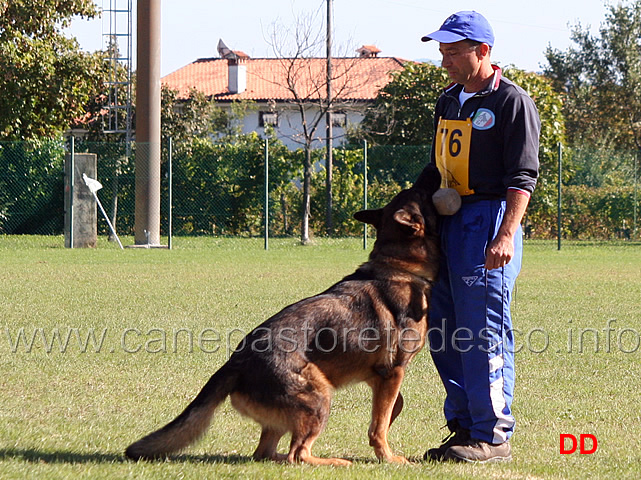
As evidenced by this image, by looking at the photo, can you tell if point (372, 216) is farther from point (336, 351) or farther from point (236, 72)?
point (236, 72)

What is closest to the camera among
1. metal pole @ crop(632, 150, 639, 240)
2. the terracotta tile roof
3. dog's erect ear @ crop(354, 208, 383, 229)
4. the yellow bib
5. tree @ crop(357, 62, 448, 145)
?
the yellow bib

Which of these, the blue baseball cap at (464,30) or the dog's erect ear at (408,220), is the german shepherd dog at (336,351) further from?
the blue baseball cap at (464,30)

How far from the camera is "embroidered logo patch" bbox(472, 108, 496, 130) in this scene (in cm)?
440

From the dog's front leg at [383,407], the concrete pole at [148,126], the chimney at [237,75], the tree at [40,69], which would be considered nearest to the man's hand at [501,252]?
the dog's front leg at [383,407]

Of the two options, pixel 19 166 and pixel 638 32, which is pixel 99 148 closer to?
pixel 19 166

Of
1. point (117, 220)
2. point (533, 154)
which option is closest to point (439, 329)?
point (533, 154)

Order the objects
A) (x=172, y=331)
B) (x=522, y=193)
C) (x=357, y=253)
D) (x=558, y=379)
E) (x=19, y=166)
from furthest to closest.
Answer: (x=19, y=166), (x=357, y=253), (x=172, y=331), (x=558, y=379), (x=522, y=193)

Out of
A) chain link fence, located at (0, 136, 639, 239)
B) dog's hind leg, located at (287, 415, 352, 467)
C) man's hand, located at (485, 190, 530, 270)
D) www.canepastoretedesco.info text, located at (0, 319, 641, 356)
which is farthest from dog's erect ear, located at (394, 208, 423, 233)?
chain link fence, located at (0, 136, 639, 239)

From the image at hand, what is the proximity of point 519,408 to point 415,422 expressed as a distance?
0.73 m

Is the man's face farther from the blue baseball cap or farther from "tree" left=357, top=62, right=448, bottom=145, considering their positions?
"tree" left=357, top=62, right=448, bottom=145

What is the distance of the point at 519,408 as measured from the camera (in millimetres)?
5602

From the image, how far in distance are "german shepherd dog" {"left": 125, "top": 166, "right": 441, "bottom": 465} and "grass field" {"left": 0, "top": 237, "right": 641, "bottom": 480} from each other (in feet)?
0.55

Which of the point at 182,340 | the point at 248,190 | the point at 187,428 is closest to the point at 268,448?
the point at 187,428

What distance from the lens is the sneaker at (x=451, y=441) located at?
450cm
